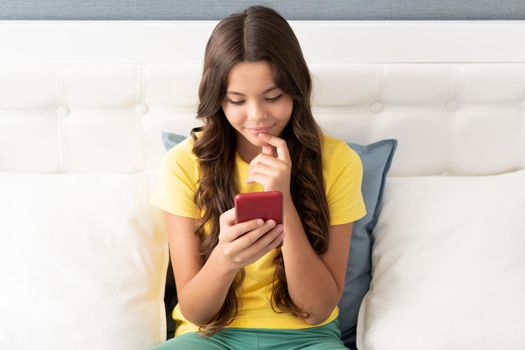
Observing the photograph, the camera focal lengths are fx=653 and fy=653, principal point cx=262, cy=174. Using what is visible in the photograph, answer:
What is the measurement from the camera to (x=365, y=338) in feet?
4.69

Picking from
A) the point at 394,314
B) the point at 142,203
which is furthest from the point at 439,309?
the point at 142,203

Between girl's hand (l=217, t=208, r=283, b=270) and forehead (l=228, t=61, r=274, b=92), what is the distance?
243 millimetres

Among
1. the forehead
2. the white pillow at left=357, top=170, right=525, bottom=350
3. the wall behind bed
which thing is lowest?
the white pillow at left=357, top=170, right=525, bottom=350

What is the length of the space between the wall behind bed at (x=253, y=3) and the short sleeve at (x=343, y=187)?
47 centimetres

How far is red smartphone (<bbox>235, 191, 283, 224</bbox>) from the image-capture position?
3.58ft

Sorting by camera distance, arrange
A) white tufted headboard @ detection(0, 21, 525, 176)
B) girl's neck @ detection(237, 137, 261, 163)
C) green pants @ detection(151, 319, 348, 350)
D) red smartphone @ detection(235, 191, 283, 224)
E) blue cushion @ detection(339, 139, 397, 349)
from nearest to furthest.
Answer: red smartphone @ detection(235, 191, 283, 224)
green pants @ detection(151, 319, 348, 350)
girl's neck @ detection(237, 137, 261, 163)
blue cushion @ detection(339, 139, 397, 349)
white tufted headboard @ detection(0, 21, 525, 176)

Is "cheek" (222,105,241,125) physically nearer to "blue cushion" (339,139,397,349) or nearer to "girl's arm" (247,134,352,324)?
"girl's arm" (247,134,352,324)

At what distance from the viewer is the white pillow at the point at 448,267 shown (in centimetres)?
134

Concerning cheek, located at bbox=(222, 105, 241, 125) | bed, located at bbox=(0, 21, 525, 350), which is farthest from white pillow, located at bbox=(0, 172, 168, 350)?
cheek, located at bbox=(222, 105, 241, 125)

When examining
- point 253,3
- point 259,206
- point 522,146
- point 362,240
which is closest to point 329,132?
point 362,240

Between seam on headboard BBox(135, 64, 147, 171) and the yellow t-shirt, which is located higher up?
seam on headboard BBox(135, 64, 147, 171)

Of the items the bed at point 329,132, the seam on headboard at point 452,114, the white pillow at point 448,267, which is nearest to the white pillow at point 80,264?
the bed at point 329,132

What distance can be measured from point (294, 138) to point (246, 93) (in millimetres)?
206

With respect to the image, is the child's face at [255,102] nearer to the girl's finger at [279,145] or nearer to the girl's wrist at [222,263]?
the girl's finger at [279,145]
